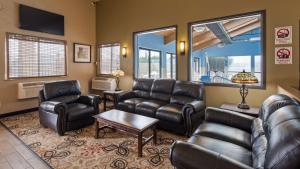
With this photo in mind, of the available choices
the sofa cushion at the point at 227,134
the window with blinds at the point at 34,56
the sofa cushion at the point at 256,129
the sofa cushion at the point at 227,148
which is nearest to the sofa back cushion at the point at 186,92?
the sofa cushion at the point at 227,134

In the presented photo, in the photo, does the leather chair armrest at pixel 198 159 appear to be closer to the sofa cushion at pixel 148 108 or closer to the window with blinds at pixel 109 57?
the sofa cushion at pixel 148 108

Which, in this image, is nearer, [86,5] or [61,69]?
[61,69]

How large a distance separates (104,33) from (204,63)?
357 cm

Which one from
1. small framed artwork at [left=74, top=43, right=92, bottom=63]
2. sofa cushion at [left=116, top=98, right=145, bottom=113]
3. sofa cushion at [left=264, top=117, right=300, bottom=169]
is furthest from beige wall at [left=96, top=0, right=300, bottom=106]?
sofa cushion at [left=264, top=117, right=300, bottom=169]

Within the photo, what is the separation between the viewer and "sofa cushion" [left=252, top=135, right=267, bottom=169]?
138 cm

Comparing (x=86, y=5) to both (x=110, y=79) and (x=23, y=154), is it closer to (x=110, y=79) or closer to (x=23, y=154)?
(x=110, y=79)

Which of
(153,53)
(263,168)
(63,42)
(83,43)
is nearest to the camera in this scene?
(263,168)

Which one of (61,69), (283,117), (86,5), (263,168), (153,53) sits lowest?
(263,168)

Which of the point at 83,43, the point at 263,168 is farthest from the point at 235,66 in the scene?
the point at 83,43

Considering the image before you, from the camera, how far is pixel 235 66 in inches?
191

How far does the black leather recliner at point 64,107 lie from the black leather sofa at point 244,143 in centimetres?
246

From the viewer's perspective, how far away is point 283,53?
326 cm

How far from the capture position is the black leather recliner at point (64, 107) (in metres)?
3.29

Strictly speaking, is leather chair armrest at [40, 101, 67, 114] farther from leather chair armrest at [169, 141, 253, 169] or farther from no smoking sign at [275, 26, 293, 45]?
no smoking sign at [275, 26, 293, 45]
